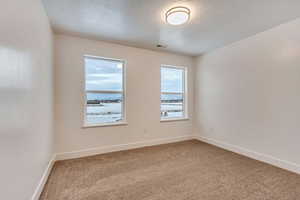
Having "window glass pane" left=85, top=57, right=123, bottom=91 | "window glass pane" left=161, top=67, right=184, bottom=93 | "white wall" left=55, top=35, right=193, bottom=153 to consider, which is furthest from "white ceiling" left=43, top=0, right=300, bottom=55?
"window glass pane" left=161, top=67, right=184, bottom=93

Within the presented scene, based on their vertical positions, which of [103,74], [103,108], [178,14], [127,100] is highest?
[178,14]

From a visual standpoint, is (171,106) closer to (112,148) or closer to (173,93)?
(173,93)

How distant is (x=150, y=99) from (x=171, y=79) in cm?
100

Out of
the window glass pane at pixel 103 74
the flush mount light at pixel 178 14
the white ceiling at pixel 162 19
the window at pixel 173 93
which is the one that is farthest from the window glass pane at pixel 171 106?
the flush mount light at pixel 178 14

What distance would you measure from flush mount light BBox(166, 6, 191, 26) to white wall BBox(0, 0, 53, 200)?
5.85ft

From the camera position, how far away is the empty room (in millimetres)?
1650

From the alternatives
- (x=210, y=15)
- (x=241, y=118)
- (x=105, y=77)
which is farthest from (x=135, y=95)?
(x=241, y=118)

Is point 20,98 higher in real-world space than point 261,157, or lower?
higher

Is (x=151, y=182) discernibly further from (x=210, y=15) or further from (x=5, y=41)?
(x=210, y=15)

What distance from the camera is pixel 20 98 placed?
4.60 feet

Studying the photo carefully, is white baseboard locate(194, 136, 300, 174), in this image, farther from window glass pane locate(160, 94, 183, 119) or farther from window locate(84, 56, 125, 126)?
window locate(84, 56, 125, 126)

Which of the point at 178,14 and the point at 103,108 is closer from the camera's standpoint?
the point at 178,14

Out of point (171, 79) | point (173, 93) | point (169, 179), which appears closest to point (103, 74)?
point (171, 79)

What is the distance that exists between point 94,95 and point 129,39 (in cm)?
150
